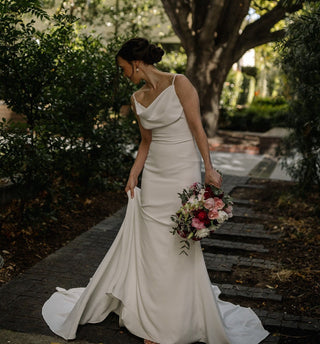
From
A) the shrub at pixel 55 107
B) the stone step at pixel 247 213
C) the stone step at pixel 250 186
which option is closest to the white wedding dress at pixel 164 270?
the shrub at pixel 55 107

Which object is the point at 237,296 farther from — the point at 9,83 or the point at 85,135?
the point at 85,135

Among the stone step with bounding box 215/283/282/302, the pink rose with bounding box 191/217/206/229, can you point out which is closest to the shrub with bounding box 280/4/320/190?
the stone step with bounding box 215/283/282/302

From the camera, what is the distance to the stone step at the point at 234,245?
598 centimetres

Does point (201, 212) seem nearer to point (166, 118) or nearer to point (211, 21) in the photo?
point (166, 118)

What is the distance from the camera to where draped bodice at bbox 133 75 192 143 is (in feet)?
11.7

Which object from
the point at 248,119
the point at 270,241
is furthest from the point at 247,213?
the point at 248,119

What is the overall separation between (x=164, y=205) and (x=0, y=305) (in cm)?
171

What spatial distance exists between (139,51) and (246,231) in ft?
12.4

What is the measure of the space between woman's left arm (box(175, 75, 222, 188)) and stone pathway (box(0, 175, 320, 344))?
136cm

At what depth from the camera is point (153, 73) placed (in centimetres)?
370

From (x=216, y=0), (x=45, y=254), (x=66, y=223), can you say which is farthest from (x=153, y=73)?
(x=216, y=0)

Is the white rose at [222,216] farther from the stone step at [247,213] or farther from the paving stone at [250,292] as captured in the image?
the stone step at [247,213]

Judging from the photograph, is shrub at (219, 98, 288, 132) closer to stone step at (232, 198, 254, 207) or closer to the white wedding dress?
stone step at (232, 198, 254, 207)

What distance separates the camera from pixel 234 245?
6125 millimetres
